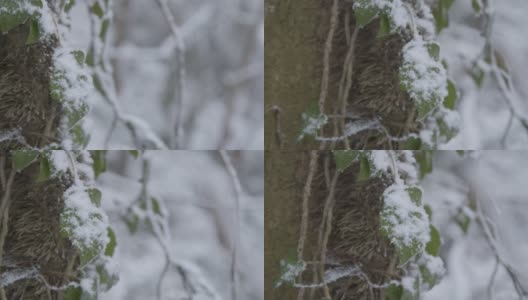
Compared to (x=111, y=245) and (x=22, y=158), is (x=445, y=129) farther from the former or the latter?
(x=22, y=158)

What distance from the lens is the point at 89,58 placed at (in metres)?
1.61

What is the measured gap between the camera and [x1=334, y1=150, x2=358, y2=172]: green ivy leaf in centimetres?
156

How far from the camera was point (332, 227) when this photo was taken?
159 cm

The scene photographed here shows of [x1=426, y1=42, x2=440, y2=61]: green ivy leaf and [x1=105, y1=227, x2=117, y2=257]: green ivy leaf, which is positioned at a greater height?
[x1=426, y1=42, x2=440, y2=61]: green ivy leaf

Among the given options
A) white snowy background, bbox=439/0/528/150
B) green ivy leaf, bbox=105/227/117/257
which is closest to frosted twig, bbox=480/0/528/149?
white snowy background, bbox=439/0/528/150

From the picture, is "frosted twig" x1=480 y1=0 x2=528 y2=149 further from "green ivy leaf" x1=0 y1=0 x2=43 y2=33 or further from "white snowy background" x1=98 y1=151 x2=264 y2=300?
"green ivy leaf" x1=0 y1=0 x2=43 y2=33

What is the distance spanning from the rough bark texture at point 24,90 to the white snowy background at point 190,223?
6.4 inches

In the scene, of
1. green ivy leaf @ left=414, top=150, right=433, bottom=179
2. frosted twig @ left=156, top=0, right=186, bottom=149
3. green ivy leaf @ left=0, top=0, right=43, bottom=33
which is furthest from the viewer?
frosted twig @ left=156, top=0, right=186, bottom=149

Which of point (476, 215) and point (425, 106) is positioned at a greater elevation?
point (425, 106)

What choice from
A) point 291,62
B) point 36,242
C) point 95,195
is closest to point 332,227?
point 291,62

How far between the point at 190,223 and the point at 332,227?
0.31 m

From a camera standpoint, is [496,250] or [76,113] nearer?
[76,113]

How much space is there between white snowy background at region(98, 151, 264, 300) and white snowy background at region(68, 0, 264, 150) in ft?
0.23

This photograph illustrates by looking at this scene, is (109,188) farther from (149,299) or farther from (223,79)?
(223,79)
